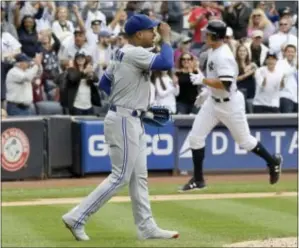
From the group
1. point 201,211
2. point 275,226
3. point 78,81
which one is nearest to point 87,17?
point 78,81

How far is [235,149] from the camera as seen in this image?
15570 mm

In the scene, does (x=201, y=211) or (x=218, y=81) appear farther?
(x=218, y=81)

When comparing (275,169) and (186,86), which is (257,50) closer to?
(186,86)

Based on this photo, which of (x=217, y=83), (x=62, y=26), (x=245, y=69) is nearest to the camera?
(x=217, y=83)

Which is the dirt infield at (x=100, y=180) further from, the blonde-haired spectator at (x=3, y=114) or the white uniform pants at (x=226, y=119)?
the white uniform pants at (x=226, y=119)

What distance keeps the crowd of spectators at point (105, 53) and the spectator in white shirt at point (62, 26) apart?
0.06 ft

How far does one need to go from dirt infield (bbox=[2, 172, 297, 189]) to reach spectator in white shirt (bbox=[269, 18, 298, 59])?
3.42 m

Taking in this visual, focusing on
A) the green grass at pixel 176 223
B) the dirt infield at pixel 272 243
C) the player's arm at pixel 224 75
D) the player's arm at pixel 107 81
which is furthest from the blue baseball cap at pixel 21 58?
the dirt infield at pixel 272 243

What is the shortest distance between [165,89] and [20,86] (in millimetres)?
2448

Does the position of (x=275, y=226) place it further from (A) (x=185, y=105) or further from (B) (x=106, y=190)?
(A) (x=185, y=105)

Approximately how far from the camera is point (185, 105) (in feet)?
53.8

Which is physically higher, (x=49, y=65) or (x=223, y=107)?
(x=49, y=65)

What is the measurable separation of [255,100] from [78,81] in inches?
128

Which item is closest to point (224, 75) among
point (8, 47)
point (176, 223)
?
point (176, 223)
